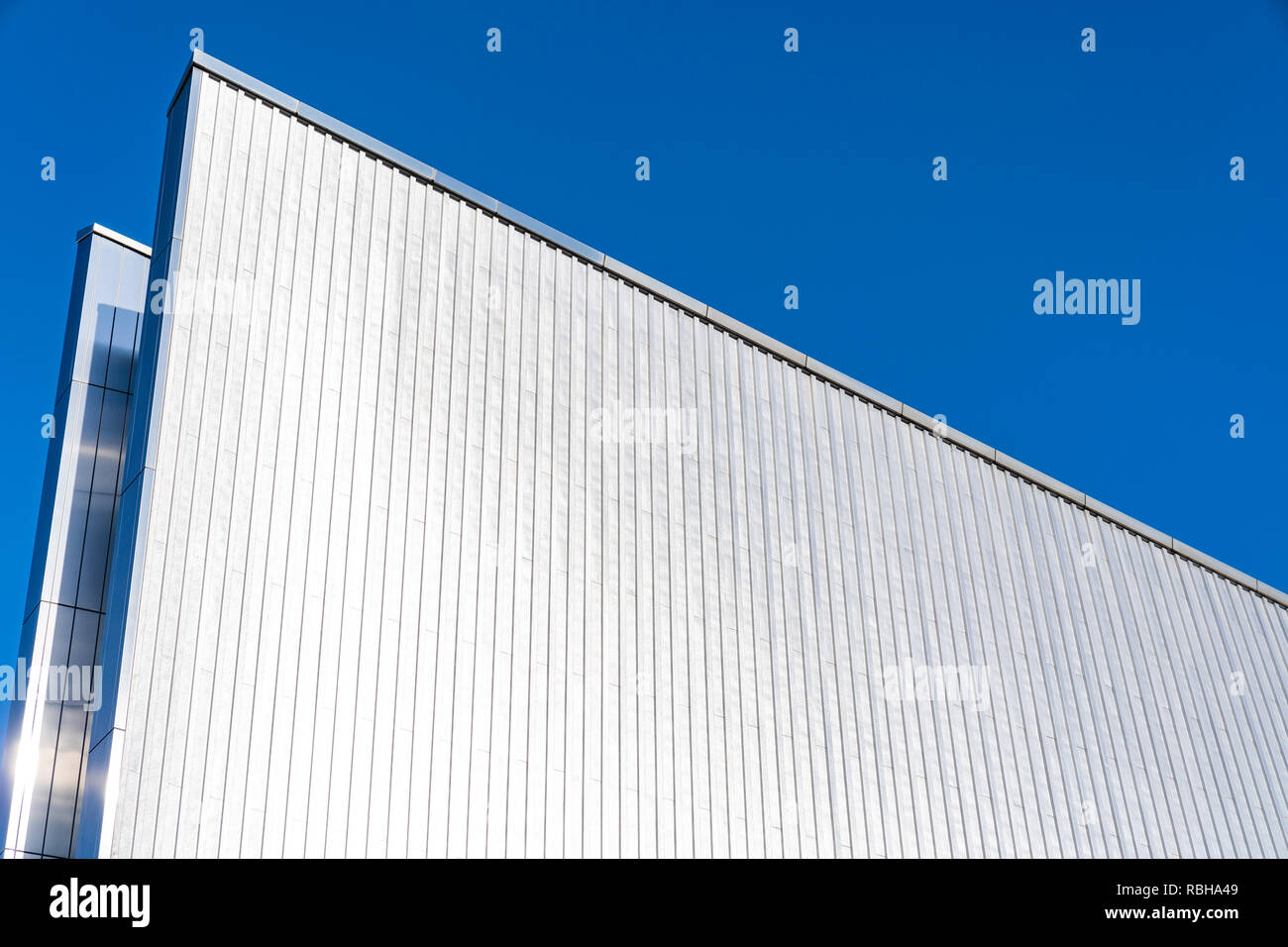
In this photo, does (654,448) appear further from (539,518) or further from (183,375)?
(183,375)

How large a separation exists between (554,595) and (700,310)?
6.04m

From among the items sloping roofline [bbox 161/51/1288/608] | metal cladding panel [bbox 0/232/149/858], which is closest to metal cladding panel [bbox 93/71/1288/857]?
sloping roofline [bbox 161/51/1288/608]

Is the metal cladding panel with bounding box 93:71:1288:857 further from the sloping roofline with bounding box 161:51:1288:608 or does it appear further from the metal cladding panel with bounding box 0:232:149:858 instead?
the metal cladding panel with bounding box 0:232:149:858

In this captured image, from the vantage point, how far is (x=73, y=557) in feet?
48.0

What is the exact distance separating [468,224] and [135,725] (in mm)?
8297

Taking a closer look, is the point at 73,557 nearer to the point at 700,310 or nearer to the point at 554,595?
the point at 554,595

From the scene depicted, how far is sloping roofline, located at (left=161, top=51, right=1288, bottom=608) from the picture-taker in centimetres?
1689

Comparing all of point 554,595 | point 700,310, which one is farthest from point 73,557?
point 700,310

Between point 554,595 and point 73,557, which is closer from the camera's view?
point 73,557

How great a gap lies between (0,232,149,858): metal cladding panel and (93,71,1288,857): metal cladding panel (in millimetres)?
1528

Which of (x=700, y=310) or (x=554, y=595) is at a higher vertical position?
(x=700, y=310)
